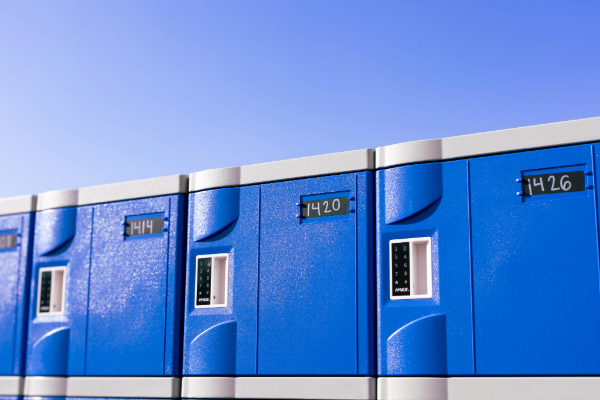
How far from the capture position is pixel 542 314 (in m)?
2.75

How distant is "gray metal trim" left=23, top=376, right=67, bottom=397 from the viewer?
12.7ft

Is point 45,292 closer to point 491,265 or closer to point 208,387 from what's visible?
point 208,387

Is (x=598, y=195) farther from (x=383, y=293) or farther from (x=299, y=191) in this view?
(x=299, y=191)

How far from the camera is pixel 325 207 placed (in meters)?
3.29

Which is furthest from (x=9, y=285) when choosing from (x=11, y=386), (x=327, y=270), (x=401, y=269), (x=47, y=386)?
(x=401, y=269)

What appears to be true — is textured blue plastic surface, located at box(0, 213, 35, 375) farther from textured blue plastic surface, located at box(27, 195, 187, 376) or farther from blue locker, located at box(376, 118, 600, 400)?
blue locker, located at box(376, 118, 600, 400)

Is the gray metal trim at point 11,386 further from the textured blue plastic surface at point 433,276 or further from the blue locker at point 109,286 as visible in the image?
the textured blue plastic surface at point 433,276

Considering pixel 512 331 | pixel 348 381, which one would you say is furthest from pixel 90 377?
pixel 512 331

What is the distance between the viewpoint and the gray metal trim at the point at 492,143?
9.18 feet

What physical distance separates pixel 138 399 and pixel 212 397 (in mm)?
470

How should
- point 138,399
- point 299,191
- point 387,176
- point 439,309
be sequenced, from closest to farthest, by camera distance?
point 439,309 < point 387,176 < point 299,191 < point 138,399

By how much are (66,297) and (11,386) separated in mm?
628

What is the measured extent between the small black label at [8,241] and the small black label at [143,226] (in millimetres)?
882

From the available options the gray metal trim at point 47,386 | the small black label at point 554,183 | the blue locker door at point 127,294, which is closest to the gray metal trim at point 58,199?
the blue locker door at point 127,294
